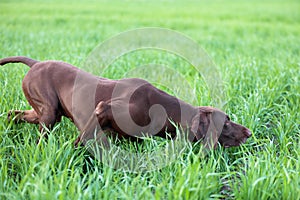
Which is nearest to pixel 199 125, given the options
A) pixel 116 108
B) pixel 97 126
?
pixel 116 108

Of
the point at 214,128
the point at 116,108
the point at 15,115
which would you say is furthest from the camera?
the point at 15,115

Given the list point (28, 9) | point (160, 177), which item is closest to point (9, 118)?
point (160, 177)

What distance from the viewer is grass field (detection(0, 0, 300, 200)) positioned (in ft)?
7.92

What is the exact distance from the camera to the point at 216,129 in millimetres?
2961

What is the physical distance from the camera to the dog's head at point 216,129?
9.55ft

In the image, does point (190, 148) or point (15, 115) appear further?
point (15, 115)

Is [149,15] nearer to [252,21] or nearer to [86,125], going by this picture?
[252,21]

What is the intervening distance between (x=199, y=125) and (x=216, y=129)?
15 cm

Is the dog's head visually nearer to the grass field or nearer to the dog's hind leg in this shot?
the grass field

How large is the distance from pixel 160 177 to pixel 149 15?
1052cm

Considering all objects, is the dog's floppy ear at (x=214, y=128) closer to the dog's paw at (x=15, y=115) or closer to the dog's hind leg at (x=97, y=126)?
the dog's hind leg at (x=97, y=126)

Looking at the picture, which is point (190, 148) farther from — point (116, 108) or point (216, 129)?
point (116, 108)

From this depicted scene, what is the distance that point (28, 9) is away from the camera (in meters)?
12.9

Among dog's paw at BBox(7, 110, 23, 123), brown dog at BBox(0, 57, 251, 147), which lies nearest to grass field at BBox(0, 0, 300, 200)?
dog's paw at BBox(7, 110, 23, 123)
